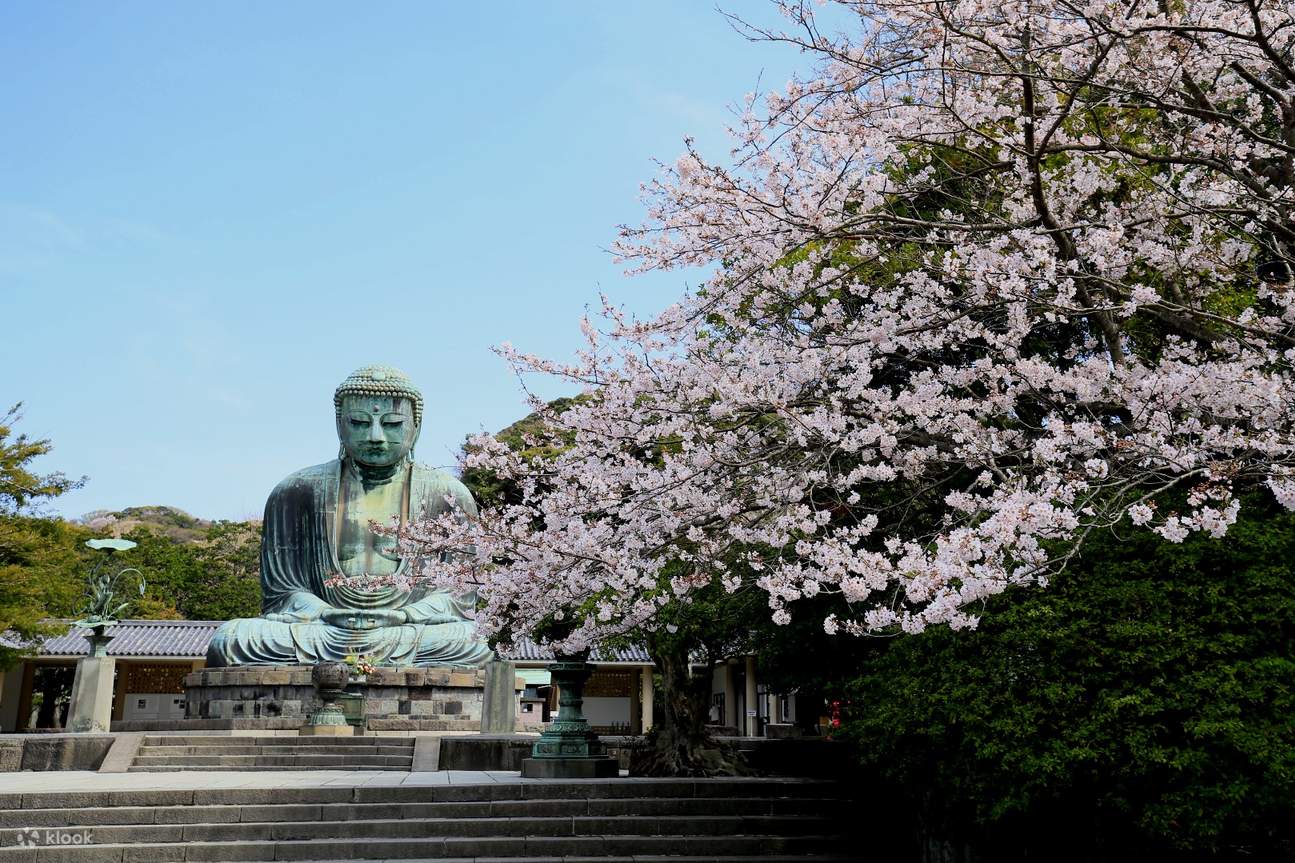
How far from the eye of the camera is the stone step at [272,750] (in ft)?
46.0

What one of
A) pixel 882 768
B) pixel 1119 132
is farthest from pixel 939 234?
pixel 882 768

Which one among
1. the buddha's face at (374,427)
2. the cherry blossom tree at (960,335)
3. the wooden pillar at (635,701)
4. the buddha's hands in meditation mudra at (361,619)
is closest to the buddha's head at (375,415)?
the buddha's face at (374,427)

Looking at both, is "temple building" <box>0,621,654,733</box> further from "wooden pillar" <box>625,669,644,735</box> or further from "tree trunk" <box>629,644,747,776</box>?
"tree trunk" <box>629,644,747,776</box>

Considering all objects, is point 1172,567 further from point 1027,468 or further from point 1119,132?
point 1119,132

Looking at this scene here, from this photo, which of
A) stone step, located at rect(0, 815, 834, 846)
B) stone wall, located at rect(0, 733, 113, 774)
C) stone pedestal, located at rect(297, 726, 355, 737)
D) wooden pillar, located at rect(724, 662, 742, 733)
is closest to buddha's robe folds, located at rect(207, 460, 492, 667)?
stone pedestal, located at rect(297, 726, 355, 737)

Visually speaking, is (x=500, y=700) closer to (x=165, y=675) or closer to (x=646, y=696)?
(x=646, y=696)

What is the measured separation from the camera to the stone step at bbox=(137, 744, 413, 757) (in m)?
14.0

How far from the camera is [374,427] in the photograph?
19.5 metres

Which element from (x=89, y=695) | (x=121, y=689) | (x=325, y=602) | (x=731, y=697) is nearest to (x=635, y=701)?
(x=731, y=697)

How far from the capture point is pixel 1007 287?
263 inches

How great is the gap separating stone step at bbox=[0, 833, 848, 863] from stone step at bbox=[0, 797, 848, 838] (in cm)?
33

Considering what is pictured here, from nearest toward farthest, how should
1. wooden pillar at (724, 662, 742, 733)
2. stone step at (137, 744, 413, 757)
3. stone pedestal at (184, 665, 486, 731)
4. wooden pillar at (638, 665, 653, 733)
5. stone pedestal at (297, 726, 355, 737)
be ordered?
stone step at (137, 744, 413, 757), stone pedestal at (297, 726, 355, 737), stone pedestal at (184, 665, 486, 731), wooden pillar at (638, 665, 653, 733), wooden pillar at (724, 662, 742, 733)

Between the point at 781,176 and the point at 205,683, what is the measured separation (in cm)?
1392

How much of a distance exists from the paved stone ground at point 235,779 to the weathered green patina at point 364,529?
17.1 ft
